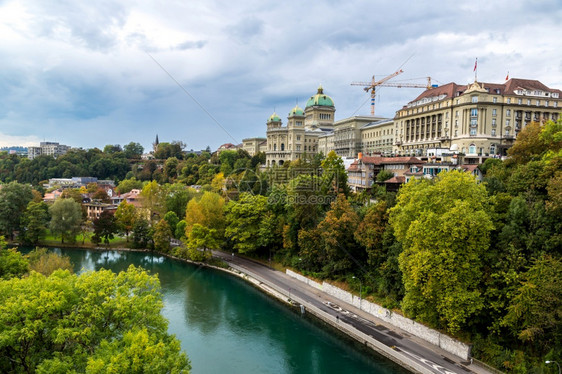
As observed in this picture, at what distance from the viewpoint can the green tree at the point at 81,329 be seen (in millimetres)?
9641

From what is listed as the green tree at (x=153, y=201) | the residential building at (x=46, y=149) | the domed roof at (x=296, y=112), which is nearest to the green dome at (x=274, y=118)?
the domed roof at (x=296, y=112)

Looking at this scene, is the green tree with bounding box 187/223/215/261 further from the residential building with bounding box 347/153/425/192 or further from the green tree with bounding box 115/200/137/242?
the residential building with bounding box 347/153/425/192

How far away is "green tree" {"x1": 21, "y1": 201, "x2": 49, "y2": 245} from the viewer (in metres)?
37.8

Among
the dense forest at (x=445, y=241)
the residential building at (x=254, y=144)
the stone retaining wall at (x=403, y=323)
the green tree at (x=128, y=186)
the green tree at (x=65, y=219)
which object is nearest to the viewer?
the dense forest at (x=445, y=241)

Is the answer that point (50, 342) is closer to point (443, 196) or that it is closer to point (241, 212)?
point (443, 196)

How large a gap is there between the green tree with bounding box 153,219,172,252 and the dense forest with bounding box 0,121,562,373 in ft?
0.43

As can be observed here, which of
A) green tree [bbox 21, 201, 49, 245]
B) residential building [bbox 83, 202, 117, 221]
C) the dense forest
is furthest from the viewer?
residential building [bbox 83, 202, 117, 221]

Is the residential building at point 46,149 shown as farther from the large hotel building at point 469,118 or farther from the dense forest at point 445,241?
the large hotel building at point 469,118

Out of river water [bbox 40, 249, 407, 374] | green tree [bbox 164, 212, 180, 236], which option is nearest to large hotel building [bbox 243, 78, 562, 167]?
river water [bbox 40, 249, 407, 374]

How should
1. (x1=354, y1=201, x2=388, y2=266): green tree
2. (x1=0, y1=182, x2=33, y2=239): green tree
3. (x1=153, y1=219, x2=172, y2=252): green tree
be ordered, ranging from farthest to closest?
1. (x1=0, y1=182, x2=33, y2=239): green tree
2. (x1=153, y1=219, x2=172, y2=252): green tree
3. (x1=354, y1=201, x2=388, y2=266): green tree

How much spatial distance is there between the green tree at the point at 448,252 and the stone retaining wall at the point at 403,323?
0.67 metres

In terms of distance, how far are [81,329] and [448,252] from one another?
13.7m

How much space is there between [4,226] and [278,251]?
28.7m

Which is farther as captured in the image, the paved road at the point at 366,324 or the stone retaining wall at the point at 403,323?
the stone retaining wall at the point at 403,323
